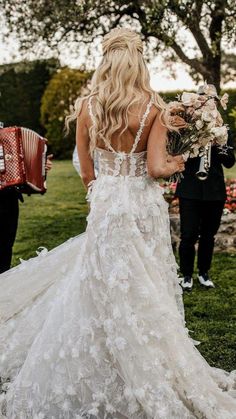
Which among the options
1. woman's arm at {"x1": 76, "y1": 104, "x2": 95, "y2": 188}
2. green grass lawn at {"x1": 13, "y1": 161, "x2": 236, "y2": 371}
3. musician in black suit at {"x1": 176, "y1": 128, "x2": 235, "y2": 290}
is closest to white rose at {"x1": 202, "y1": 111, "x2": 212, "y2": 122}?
woman's arm at {"x1": 76, "y1": 104, "x2": 95, "y2": 188}

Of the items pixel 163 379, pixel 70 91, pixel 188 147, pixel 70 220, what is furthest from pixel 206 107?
pixel 70 91

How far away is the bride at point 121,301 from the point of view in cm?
369

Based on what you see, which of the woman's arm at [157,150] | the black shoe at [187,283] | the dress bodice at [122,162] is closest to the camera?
the woman's arm at [157,150]

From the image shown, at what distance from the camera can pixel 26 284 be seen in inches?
183

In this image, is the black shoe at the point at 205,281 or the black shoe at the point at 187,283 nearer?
the black shoe at the point at 187,283

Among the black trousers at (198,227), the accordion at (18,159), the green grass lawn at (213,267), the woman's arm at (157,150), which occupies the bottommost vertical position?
the green grass lawn at (213,267)

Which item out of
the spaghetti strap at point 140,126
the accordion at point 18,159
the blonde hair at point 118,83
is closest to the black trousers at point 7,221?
the accordion at point 18,159

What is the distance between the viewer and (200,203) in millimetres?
6336

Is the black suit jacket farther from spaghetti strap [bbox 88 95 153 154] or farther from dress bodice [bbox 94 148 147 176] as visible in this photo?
spaghetti strap [bbox 88 95 153 154]

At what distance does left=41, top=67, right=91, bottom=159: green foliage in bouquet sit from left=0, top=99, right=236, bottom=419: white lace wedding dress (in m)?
20.4

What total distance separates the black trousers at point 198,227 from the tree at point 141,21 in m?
4.08

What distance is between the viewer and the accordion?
5.30 m

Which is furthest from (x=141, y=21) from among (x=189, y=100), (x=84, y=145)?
(x=84, y=145)

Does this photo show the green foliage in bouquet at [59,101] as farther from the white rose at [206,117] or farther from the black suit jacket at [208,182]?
the white rose at [206,117]
